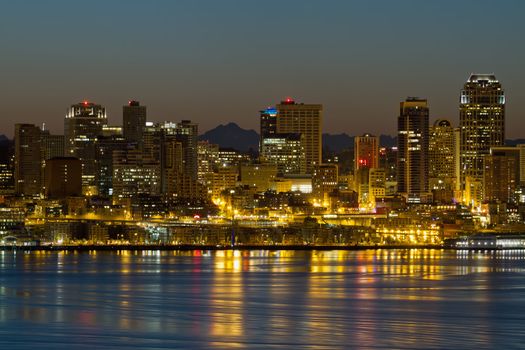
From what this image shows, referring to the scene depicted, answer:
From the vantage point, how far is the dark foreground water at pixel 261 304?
3191 cm

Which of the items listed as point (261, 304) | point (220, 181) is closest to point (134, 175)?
point (220, 181)

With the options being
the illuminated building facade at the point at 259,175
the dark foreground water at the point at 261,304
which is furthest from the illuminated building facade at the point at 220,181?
the dark foreground water at the point at 261,304

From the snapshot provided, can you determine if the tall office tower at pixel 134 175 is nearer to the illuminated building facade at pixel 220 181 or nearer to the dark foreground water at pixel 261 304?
the illuminated building facade at pixel 220 181

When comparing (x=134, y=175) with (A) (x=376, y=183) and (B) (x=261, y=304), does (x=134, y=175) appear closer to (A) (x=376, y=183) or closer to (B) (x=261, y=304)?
(A) (x=376, y=183)

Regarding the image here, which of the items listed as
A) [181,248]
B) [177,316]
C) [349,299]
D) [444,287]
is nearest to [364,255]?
[181,248]

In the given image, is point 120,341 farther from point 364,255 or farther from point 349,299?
point 364,255

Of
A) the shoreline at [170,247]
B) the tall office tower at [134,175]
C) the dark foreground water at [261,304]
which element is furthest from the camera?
the tall office tower at [134,175]

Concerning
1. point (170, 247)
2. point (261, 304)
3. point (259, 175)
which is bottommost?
point (261, 304)

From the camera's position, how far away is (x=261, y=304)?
40.6 m

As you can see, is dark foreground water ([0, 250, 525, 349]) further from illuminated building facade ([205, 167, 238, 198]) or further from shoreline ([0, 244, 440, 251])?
illuminated building facade ([205, 167, 238, 198])

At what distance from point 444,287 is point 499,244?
4705 centimetres

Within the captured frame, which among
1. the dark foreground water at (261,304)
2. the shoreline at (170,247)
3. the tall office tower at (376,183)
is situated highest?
the tall office tower at (376,183)

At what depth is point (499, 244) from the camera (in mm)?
93562

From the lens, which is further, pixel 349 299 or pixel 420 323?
pixel 349 299
